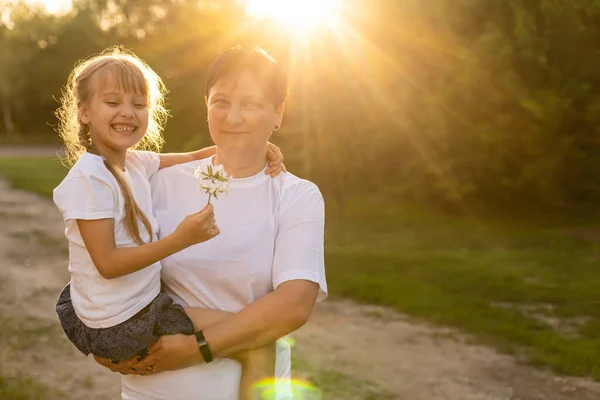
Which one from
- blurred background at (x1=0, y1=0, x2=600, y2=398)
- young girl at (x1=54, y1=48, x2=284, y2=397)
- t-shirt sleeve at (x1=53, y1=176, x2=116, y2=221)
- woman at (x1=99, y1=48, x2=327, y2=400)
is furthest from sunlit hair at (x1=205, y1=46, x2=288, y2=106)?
blurred background at (x1=0, y1=0, x2=600, y2=398)

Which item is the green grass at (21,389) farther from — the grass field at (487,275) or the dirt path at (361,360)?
the grass field at (487,275)

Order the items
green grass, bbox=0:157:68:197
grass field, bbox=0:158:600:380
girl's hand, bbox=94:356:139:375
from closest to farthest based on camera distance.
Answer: girl's hand, bbox=94:356:139:375, grass field, bbox=0:158:600:380, green grass, bbox=0:157:68:197

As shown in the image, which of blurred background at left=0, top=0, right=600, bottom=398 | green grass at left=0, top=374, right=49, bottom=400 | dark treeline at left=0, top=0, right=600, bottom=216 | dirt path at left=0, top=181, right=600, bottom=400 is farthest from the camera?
dark treeline at left=0, top=0, right=600, bottom=216

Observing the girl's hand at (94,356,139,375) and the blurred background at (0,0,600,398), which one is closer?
the girl's hand at (94,356,139,375)

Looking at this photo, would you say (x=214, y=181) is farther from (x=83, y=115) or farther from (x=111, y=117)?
(x=83, y=115)

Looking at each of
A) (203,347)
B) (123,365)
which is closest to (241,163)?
(203,347)

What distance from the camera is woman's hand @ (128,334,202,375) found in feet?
7.48

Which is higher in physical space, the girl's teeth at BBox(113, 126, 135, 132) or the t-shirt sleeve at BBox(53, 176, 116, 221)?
the girl's teeth at BBox(113, 126, 135, 132)

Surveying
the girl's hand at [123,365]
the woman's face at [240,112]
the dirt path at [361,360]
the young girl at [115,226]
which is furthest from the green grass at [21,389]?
the woman's face at [240,112]

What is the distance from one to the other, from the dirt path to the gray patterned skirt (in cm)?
354

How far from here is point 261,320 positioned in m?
2.24

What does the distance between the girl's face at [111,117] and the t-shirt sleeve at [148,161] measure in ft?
0.30

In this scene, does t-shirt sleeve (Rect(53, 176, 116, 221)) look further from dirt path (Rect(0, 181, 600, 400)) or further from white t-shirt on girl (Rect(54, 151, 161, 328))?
dirt path (Rect(0, 181, 600, 400))

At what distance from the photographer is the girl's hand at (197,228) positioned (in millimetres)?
2070
